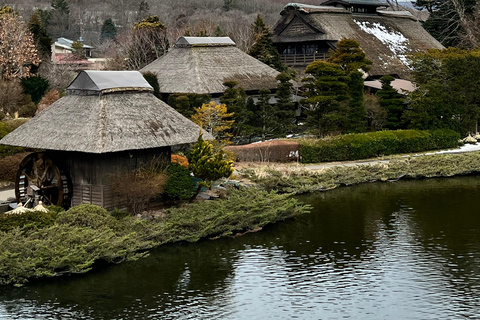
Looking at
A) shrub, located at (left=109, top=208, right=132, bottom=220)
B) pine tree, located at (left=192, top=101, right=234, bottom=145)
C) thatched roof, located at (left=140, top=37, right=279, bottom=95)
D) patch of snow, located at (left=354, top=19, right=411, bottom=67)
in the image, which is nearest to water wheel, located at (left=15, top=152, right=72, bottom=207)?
shrub, located at (left=109, top=208, right=132, bottom=220)

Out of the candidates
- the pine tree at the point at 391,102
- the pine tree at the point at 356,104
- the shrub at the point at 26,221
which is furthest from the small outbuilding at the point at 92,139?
the pine tree at the point at 391,102

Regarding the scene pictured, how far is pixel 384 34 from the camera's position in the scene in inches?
2662

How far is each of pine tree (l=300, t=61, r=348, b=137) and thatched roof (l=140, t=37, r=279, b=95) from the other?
609 centimetres

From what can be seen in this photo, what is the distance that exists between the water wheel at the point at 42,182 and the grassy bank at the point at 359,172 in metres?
9.99

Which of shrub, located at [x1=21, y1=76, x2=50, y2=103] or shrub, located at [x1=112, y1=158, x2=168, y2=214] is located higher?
shrub, located at [x1=21, y1=76, x2=50, y2=103]

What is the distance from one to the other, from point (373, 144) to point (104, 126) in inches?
789

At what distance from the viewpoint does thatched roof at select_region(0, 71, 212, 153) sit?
29.6m

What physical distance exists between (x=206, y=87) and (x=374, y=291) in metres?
Result: 28.3

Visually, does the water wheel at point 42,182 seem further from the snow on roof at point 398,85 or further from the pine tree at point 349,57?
the snow on roof at point 398,85

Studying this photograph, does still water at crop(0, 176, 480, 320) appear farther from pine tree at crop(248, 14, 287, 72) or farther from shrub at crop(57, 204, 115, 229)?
pine tree at crop(248, 14, 287, 72)

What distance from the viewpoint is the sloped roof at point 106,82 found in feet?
102

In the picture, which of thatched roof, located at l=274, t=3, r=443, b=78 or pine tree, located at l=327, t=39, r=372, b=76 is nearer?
pine tree, located at l=327, t=39, r=372, b=76

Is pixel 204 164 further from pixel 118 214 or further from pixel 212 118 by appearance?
pixel 212 118

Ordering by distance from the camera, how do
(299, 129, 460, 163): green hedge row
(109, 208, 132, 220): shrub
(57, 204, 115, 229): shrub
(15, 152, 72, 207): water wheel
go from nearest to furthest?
(57, 204, 115, 229): shrub
(109, 208, 132, 220): shrub
(15, 152, 72, 207): water wheel
(299, 129, 460, 163): green hedge row
